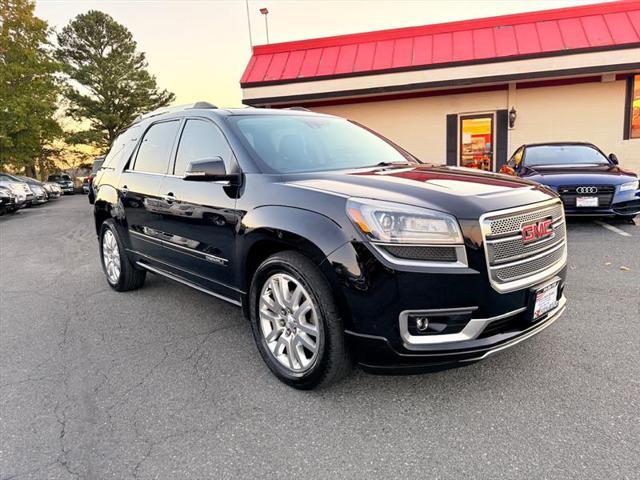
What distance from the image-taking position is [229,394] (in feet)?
9.24

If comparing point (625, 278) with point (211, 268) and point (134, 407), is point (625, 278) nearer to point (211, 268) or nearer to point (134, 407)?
point (211, 268)

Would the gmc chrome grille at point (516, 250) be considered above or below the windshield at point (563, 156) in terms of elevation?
below

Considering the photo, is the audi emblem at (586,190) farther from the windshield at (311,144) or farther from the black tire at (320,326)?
the black tire at (320,326)

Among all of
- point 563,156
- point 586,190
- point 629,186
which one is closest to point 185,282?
point 586,190

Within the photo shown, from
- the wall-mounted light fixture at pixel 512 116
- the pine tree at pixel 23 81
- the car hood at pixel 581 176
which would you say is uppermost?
the pine tree at pixel 23 81

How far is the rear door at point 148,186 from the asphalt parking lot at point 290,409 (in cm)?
79

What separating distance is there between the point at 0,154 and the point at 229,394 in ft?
93.1

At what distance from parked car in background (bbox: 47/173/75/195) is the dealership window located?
3403 centimetres

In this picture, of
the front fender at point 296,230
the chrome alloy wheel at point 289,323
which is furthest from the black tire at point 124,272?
the chrome alloy wheel at point 289,323

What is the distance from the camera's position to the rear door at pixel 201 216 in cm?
322

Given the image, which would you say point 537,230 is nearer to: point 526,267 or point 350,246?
point 526,267

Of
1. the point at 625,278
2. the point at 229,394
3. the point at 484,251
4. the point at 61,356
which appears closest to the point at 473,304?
the point at 484,251

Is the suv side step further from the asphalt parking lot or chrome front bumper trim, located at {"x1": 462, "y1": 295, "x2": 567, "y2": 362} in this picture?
chrome front bumper trim, located at {"x1": 462, "y1": 295, "x2": 567, "y2": 362}

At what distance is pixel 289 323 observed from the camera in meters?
2.80
